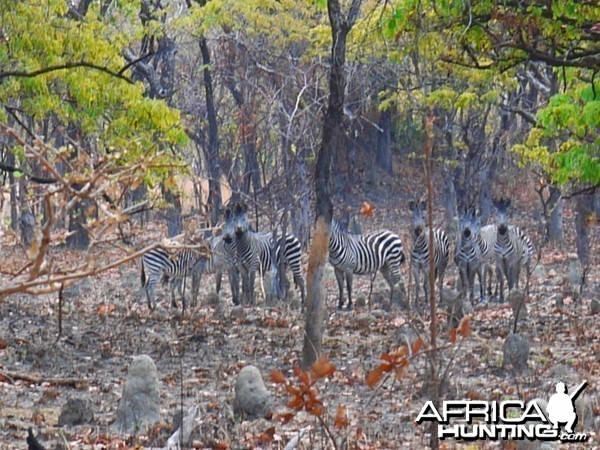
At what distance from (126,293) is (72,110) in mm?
10657

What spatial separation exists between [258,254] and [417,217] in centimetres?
371

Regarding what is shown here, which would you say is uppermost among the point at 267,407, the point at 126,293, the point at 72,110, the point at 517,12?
the point at 517,12

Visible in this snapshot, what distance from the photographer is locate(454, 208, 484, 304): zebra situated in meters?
21.6

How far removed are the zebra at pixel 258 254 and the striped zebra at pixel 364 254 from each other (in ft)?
3.20

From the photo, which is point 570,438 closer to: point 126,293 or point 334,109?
point 334,109

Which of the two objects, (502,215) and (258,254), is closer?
(502,215)

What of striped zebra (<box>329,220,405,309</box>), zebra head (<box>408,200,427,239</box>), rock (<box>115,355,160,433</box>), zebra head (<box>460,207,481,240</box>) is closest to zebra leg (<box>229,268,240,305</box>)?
striped zebra (<box>329,220,405,309</box>)

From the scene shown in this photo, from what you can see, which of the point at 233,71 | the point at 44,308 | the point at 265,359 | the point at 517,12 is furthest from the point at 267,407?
the point at 233,71

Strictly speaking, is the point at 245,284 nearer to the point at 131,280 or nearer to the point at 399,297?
the point at 399,297

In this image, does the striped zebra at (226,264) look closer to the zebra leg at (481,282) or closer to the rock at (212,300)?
the rock at (212,300)

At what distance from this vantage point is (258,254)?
2302cm

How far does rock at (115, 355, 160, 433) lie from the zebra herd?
36.0 ft

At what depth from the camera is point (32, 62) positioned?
1359cm

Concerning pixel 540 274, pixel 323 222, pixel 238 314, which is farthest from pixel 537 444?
pixel 540 274
